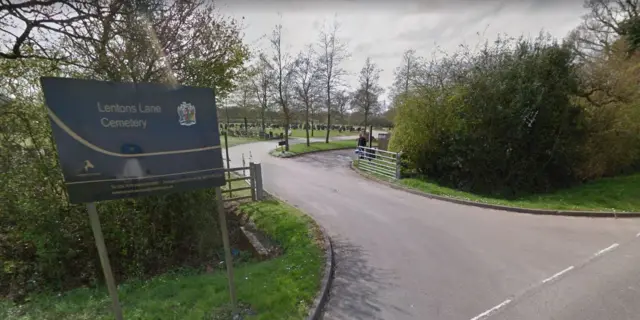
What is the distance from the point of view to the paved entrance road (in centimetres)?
380

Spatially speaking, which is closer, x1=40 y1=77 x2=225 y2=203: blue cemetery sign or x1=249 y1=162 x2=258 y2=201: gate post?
x1=40 y1=77 x2=225 y2=203: blue cemetery sign

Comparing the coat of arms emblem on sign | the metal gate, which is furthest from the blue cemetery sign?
the metal gate

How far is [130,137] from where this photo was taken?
9.18 feet

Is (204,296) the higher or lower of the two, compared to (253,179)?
lower

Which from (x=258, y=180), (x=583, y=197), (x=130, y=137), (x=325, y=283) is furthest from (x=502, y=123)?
(x=130, y=137)

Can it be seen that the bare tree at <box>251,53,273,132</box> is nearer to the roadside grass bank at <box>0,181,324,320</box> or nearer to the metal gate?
the metal gate

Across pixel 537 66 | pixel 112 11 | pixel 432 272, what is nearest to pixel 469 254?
pixel 432 272

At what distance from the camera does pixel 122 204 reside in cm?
556

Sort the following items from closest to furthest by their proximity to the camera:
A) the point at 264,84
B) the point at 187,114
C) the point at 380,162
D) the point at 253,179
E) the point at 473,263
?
the point at 187,114 < the point at 473,263 < the point at 253,179 < the point at 380,162 < the point at 264,84

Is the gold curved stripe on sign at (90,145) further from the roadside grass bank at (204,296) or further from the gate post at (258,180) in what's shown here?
the gate post at (258,180)

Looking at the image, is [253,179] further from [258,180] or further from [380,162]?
[380,162]

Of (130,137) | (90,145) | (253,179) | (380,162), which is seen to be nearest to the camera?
(90,145)

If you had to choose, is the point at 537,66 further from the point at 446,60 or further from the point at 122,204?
the point at 122,204

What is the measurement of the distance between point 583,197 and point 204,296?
10.8 m
